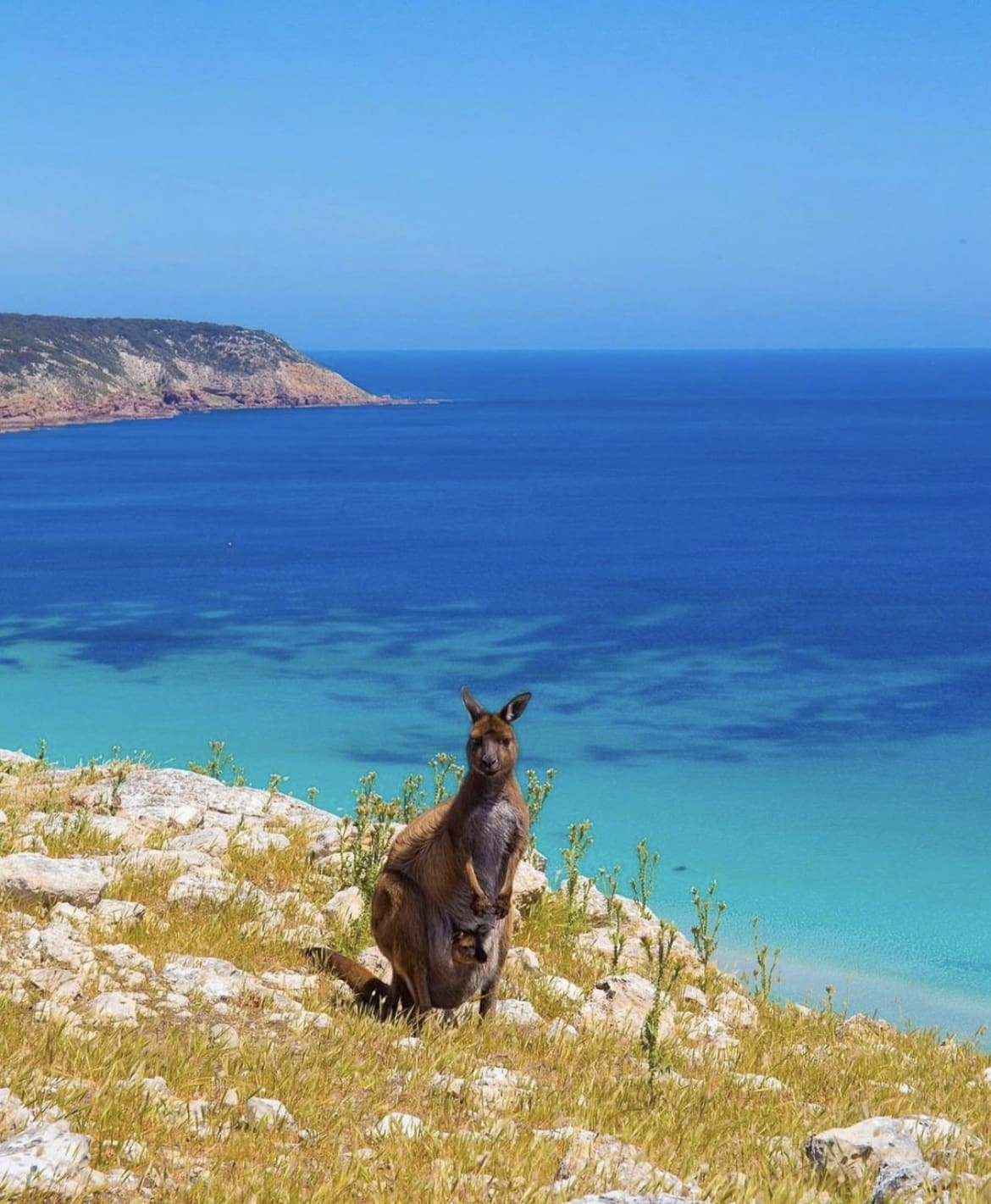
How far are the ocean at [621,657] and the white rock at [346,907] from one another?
24.0 ft

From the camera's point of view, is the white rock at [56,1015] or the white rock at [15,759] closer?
the white rock at [56,1015]

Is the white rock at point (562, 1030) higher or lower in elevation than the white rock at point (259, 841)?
higher

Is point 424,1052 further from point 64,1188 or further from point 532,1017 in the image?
point 64,1188

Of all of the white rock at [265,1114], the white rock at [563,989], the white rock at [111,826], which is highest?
the white rock at [265,1114]

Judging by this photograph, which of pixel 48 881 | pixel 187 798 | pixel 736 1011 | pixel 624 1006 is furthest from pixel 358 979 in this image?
pixel 187 798

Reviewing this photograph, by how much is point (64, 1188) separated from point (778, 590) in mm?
60849

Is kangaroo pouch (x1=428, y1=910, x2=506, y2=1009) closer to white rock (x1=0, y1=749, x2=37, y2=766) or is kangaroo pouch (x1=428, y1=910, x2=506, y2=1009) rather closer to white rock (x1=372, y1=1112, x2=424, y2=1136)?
white rock (x1=372, y1=1112, x2=424, y2=1136)

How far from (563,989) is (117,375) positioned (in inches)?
7191

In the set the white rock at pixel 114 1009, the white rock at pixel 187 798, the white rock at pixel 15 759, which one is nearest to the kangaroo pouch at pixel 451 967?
the white rock at pixel 114 1009

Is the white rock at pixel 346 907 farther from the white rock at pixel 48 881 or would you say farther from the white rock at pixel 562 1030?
the white rock at pixel 562 1030

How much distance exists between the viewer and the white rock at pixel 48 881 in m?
8.19

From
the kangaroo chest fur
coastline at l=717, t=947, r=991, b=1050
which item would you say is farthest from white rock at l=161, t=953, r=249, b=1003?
coastline at l=717, t=947, r=991, b=1050

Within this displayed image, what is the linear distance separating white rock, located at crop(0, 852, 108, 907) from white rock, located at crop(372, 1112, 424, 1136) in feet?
11.8

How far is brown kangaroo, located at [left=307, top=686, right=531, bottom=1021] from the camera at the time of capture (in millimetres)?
7367
